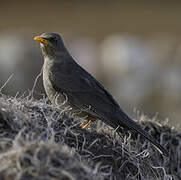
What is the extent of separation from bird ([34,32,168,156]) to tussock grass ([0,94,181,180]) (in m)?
0.13

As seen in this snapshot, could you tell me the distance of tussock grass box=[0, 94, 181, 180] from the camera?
464cm

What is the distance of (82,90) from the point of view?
317 inches

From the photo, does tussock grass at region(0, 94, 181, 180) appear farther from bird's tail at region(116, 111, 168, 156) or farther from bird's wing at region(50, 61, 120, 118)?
bird's wing at region(50, 61, 120, 118)

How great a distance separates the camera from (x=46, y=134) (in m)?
5.63

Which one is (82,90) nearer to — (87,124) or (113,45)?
(87,124)

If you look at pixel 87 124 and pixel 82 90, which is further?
pixel 82 90

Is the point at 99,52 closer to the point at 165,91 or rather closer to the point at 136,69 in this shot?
the point at 136,69

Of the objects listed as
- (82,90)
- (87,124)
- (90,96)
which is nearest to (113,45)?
(82,90)

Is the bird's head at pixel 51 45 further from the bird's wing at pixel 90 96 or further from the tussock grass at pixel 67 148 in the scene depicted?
the tussock grass at pixel 67 148

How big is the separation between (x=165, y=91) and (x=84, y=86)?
11.1 m

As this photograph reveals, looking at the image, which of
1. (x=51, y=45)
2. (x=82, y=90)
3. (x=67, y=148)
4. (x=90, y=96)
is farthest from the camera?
(x=51, y=45)

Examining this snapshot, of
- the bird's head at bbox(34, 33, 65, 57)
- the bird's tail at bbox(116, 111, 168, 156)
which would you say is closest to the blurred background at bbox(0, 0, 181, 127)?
the bird's head at bbox(34, 33, 65, 57)

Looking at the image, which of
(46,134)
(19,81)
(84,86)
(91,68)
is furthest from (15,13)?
(46,134)

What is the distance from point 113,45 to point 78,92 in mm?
16787
